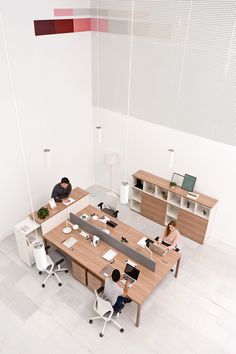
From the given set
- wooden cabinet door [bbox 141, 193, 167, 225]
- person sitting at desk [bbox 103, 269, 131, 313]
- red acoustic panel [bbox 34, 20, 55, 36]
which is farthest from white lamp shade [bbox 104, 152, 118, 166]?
person sitting at desk [bbox 103, 269, 131, 313]

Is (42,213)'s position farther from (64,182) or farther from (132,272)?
(132,272)

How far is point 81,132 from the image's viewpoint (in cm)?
760

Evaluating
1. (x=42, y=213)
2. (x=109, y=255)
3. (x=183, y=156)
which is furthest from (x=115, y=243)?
(x=183, y=156)

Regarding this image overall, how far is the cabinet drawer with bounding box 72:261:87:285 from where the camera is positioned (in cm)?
537

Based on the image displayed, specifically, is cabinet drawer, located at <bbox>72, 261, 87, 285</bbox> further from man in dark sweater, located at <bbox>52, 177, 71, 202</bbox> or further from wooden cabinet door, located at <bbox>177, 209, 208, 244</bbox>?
wooden cabinet door, located at <bbox>177, 209, 208, 244</bbox>

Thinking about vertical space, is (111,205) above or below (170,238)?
below

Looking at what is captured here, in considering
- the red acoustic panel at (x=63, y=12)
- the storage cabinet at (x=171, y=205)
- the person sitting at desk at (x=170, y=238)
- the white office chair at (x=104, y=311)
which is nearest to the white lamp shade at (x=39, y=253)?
the white office chair at (x=104, y=311)

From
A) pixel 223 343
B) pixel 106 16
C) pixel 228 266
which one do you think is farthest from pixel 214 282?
pixel 106 16

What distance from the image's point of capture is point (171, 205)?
23.0ft

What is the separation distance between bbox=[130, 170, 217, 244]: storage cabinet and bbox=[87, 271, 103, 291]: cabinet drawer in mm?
2429

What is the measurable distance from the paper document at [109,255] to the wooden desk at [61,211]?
129 centimetres

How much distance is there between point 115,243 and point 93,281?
0.76 m

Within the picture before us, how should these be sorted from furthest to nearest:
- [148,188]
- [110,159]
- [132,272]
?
[110,159] → [148,188] → [132,272]

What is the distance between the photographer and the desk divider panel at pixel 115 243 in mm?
5105
